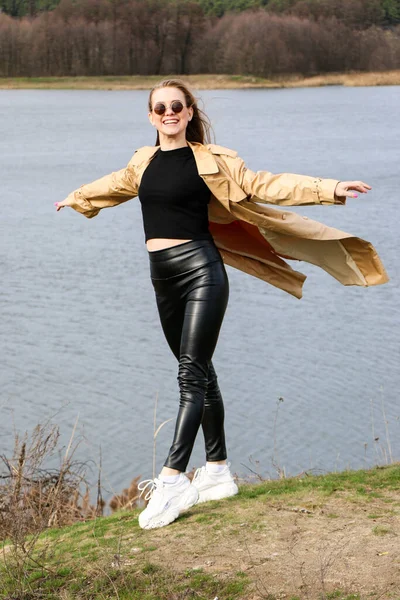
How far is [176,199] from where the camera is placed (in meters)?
4.70

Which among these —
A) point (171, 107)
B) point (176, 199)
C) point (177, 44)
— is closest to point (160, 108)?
point (171, 107)

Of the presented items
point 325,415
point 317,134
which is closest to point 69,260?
point 325,415

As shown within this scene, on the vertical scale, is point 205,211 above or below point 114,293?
above

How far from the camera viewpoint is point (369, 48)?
8738 centimetres

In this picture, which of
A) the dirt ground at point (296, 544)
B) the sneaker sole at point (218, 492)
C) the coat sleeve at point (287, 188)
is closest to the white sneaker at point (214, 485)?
the sneaker sole at point (218, 492)

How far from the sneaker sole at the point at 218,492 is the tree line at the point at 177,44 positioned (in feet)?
248

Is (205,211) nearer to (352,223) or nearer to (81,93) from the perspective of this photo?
(352,223)

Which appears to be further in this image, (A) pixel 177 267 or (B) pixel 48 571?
(A) pixel 177 267

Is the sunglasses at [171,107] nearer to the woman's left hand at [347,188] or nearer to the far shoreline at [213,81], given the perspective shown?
the woman's left hand at [347,188]

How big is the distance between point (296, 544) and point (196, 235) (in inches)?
54.3

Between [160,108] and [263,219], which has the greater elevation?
[160,108]

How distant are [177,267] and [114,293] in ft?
34.9

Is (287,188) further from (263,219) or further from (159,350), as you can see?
(159,350)

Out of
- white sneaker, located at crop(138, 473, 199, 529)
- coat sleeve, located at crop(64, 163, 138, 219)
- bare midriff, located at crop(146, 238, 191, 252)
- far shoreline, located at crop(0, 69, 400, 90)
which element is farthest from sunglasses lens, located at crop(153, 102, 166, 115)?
far shoreline, located at crop(0, 69, 400, 90)
